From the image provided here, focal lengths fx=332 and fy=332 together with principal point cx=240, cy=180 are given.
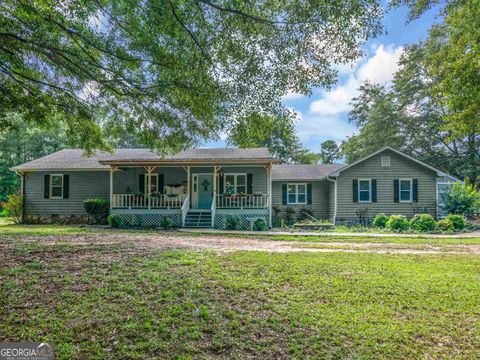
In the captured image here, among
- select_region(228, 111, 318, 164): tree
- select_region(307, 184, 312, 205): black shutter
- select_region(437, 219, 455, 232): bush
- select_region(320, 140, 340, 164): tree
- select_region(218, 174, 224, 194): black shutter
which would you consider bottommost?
select_region(437, 219, 455, 232): bush

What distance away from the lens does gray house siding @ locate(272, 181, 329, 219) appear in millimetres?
20516

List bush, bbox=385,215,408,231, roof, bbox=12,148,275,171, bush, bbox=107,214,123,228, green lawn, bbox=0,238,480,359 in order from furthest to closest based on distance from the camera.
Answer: roof, bbox=12,148,275,171 < bush, bbox=385,215,408,231 < bush, bbox=107,214,123,228 < green lawn, bbox=0,238,480,359

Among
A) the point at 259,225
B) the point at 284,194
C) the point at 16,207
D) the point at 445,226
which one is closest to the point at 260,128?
the point at 259,225

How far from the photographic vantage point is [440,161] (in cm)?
3038

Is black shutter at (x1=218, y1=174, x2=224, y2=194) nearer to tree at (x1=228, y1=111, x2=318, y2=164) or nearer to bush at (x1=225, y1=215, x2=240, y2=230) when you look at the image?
bush at (x1=225, y1=215, x2=240, y2=230)

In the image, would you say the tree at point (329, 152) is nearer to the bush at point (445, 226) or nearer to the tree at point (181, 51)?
the bush at point (445, 226)

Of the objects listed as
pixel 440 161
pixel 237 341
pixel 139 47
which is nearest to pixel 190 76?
pixel 139 47

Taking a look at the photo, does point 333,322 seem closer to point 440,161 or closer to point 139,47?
point 139,47

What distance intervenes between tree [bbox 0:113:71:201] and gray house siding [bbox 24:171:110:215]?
43.5ft

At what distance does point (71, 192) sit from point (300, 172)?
45.8 ft

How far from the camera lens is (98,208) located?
58.2ft

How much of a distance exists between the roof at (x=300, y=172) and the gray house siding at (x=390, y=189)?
189cm

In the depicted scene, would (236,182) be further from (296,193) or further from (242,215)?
(296,193)

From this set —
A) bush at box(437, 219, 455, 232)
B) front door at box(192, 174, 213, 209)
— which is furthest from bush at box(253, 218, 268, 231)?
bush at box(437, 219, 455, 232)
